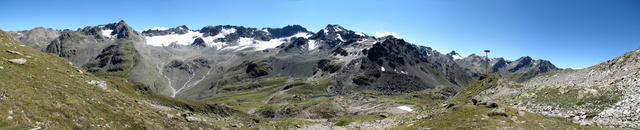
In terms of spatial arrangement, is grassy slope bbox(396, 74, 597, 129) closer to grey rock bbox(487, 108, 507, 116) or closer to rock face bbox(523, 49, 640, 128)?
grey rock bbox(487, 108, 507, 116)

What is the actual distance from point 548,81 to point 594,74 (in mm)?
6388

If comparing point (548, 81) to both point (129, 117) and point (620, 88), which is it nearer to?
point (620, 88)

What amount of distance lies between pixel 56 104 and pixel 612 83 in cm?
5748

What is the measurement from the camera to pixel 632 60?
41.0 m

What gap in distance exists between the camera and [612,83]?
1490 inches

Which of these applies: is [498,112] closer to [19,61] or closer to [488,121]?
[488,121]

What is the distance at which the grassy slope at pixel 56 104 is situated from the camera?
22.8 meters

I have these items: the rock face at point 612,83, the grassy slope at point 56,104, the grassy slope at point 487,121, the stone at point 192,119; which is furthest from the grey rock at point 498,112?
the stone at point 192,119

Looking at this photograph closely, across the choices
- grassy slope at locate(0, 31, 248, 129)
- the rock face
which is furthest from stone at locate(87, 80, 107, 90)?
the rock face

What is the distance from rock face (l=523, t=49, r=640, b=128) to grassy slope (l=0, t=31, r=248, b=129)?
44552mm

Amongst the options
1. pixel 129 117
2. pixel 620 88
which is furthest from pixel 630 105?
pixel 129 117

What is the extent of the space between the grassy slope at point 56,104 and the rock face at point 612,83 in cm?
4455

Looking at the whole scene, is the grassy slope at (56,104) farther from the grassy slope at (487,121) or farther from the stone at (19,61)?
the grassy slope at (487,121)

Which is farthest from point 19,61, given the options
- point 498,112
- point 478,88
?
point 478,88
